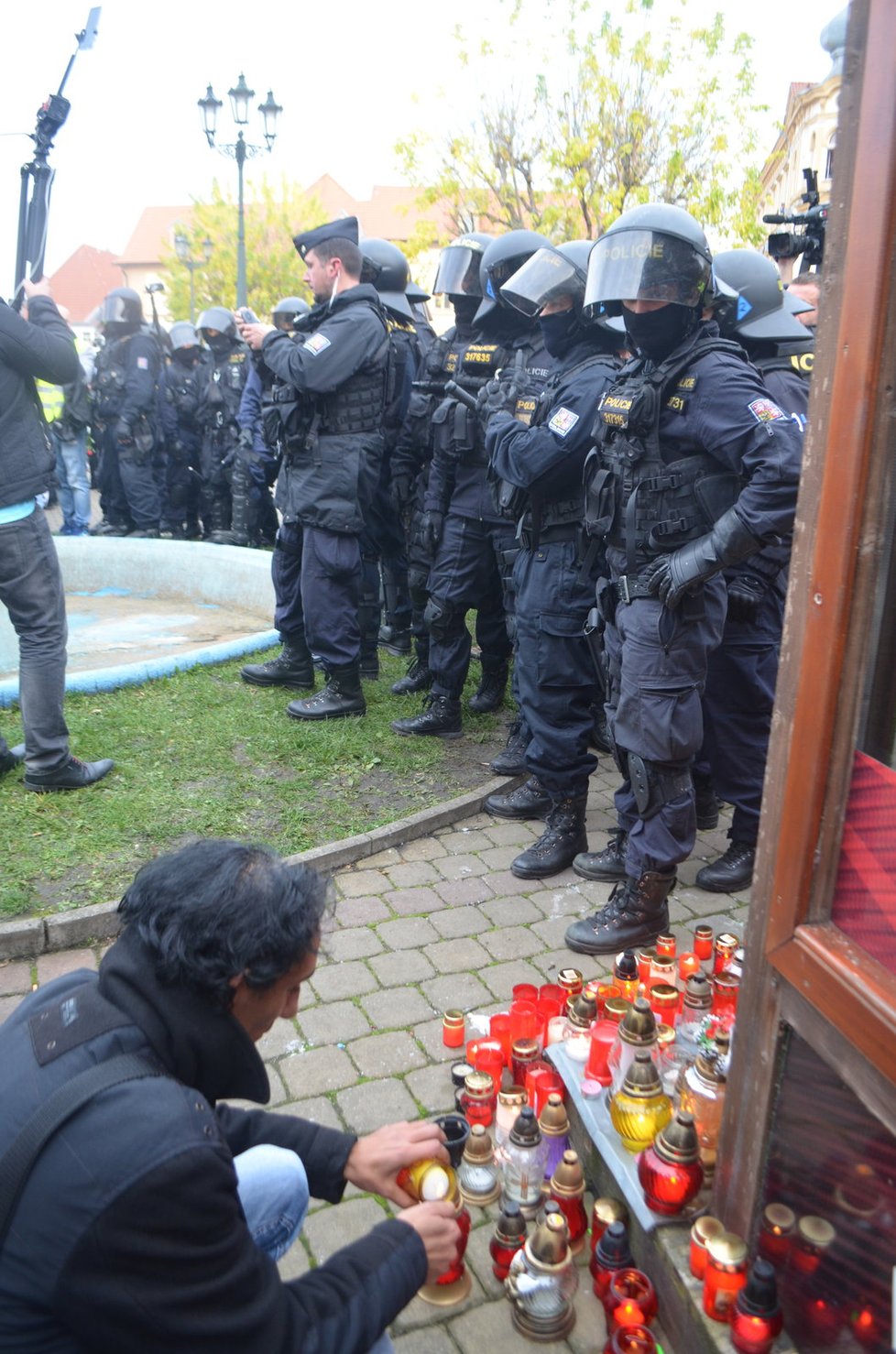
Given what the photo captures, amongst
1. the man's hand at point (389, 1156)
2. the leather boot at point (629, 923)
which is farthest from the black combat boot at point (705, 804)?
the man's hand at point (389, 1156)

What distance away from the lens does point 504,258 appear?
4859 mm

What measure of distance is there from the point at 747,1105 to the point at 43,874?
2.98 metres

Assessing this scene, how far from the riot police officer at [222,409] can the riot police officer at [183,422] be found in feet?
0.62

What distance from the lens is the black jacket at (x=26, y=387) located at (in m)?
4.30

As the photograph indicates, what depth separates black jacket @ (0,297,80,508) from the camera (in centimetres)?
430

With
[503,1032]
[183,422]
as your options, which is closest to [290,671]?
[503,1032]

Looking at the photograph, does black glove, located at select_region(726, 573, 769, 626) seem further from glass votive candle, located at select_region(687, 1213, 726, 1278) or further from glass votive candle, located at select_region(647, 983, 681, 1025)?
glass votive candle, located at select_region(687, 1213, 726, 1278)

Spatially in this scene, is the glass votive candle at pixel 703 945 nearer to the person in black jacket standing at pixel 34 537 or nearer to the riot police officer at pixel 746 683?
the riot police officer at pixel 746 683

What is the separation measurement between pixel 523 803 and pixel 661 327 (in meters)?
2.29

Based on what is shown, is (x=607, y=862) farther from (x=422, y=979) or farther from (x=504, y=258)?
(x=504, y=258)

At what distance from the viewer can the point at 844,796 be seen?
1.70m

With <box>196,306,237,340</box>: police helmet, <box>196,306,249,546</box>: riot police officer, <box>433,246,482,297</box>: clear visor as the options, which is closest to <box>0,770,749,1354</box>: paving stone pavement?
<box>433,246,482,297</box>: clear visor

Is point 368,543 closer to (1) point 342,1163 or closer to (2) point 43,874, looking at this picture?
(2) point 43,874

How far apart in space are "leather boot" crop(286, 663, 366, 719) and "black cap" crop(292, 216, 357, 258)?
2258 mm
